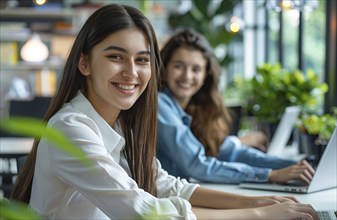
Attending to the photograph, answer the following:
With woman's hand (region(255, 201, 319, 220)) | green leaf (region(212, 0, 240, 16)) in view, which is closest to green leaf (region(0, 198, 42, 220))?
woman's hand (region(255, 201, 319, 220))

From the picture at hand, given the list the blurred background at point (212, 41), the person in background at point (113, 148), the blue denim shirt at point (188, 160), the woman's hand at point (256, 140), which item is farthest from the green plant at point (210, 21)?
the person in background at point (113, 148)

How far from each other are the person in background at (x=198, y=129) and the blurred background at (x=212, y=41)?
3.91ft

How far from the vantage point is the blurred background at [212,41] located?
5250mm

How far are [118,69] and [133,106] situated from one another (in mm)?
233

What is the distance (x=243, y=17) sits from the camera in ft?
29.9

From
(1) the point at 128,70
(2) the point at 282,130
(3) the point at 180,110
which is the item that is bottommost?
(2) the point at 282,130

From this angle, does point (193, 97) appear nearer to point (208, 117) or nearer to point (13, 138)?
point (208, 117)

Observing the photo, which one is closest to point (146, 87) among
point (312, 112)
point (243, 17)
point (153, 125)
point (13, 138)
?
point (153, 125)

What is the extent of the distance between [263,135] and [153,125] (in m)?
2.05

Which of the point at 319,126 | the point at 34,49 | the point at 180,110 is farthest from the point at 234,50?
the point at 180,110

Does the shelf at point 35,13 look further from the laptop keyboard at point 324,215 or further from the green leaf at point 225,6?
the laptop keyboard at point 324,215

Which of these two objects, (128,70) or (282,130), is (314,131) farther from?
(128,70)

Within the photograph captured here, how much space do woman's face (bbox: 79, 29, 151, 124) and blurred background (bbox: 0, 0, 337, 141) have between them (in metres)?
2.67

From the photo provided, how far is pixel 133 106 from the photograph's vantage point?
6.75 feet
